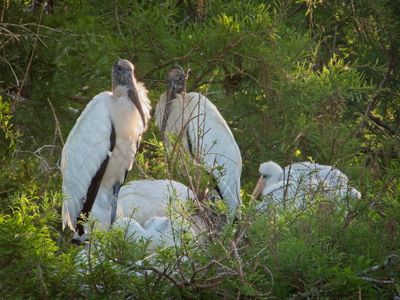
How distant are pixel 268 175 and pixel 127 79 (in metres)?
1.10

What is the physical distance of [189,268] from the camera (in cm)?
540

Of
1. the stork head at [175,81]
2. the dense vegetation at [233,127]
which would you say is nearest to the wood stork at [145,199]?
the dense vegetation at [233,127]

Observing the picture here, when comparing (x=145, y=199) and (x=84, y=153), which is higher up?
(x=84, y=153)

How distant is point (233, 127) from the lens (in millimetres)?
9211

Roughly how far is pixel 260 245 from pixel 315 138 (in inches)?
106

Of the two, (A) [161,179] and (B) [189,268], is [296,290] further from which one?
(A) [161,179]

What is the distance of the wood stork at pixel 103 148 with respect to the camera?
25.2ft

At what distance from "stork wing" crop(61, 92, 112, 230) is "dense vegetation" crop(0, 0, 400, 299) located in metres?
0.15

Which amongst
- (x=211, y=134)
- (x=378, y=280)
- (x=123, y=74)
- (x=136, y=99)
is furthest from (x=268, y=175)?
(x=378, y=280)

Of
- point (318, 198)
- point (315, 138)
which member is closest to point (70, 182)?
point (315, 138)

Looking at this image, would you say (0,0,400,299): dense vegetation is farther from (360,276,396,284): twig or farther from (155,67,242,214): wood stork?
(155,67,242,214): wood stork

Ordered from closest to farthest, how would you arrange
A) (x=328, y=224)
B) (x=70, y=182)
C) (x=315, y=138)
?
(x=328, y=224), (x=70, y=182), (x=315, y=138)

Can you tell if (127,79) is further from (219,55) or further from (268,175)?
(268,175)

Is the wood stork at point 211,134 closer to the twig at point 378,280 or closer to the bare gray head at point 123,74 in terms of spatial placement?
the bare gray head at point 123,74
